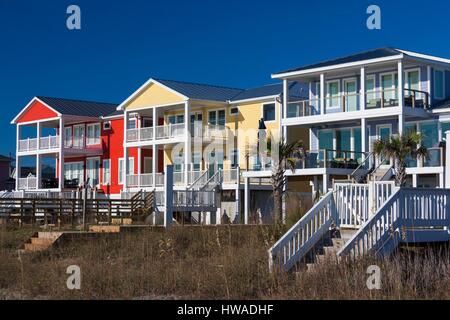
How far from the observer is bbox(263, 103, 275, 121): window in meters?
46.6

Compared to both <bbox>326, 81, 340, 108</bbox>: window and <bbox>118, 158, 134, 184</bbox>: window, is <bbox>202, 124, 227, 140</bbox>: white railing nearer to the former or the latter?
<bbox>118, 158, 134, 184</bbox>: window

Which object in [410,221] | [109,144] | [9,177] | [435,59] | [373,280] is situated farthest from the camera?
[9,177]

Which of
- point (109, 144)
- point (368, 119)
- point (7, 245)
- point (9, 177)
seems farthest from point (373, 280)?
point (9, 177)

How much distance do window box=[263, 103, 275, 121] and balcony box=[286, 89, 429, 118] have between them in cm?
418

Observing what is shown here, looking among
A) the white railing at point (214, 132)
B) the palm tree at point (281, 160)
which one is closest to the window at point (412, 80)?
the palm tree at point (281, 160)

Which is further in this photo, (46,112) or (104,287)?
→ (46,112)

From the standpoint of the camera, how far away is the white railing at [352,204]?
19.0 m

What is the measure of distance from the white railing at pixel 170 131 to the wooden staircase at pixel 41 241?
23806 millimetres

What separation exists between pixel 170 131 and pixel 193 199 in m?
11.6

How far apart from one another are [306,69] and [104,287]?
25885mm

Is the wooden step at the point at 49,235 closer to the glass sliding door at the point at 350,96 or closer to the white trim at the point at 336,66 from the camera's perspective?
the glass sliding door at the point at 350,96

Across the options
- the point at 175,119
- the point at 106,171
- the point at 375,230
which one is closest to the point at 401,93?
the point at 175,119

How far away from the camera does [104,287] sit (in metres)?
16.0

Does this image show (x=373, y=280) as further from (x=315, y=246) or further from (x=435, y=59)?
(x=435, y=59)
